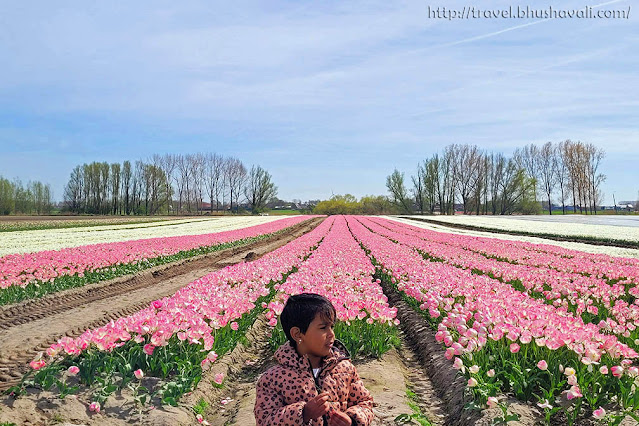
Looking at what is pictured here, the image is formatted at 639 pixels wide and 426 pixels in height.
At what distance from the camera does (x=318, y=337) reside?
304 centimetres

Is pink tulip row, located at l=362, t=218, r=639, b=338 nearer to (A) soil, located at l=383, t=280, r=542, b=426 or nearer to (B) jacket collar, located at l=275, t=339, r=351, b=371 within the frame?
(A) soil, located at l=383, t=280, r=542, b=426

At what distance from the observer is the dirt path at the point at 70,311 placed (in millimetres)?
6500

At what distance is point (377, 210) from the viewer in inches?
4090

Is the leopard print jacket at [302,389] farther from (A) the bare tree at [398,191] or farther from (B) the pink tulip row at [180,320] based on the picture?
(A) the bare tree at [398,191]

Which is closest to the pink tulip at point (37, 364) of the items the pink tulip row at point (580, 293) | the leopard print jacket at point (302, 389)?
the leopard print jacket at point (302, 389)

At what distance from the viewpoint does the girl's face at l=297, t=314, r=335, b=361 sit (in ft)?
9.95

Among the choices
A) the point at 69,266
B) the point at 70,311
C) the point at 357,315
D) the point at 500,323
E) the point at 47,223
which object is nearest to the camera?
the point at 500,323

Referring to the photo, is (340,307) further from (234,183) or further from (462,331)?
(234,183)

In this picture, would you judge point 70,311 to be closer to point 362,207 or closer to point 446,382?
point 446,382

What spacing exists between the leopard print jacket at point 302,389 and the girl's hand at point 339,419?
0.07 metres

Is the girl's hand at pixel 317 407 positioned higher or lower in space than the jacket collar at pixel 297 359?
lower

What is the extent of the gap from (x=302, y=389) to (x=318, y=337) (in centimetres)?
33

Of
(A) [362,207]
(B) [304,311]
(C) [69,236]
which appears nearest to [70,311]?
(B) [304,311]

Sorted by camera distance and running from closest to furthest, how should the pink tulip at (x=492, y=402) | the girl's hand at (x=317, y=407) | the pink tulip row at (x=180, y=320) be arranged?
the girl's hand at (x=317, y=407) < the pink tulip at (x=492, y=402) < the pink tulip row at (x=180, y=320)
